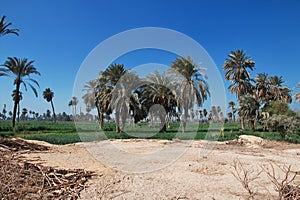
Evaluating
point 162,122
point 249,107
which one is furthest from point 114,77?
point 249,107

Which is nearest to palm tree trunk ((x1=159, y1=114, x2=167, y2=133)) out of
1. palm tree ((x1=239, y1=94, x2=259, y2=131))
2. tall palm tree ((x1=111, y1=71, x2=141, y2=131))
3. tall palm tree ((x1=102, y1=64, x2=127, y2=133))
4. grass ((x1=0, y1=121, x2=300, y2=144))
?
grass ((x1=0, y1=121, x2=300, y2=144))

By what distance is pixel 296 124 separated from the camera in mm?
16875

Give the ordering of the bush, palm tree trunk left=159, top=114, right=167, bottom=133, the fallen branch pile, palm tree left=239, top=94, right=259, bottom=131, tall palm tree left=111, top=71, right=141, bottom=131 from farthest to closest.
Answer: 1. palm tree trunk left=159, top=114, right=167, bottom=133
2. palm tree left=239, top=94, right=259, bottom=131
3. tall palm tree left=111, top=71, right=141, bottom=131
4. the bush
5. the fallen branch pile

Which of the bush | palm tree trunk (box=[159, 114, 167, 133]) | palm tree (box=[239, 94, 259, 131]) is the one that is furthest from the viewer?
palm tree trunk (box=[159, 114, 167, 133])

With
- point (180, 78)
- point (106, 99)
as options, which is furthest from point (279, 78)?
point (106, 99)

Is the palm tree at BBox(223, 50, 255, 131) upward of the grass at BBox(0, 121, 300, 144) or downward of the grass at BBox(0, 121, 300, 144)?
upward

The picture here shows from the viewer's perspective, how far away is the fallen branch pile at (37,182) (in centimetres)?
439

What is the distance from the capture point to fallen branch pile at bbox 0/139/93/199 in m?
4.39

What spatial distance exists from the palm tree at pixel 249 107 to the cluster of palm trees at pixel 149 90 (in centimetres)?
591

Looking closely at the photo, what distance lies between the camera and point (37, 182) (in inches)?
196

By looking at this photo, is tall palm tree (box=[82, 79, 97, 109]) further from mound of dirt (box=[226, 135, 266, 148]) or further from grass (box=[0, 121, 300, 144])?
mound of dirt (box=[226, 135, 266, 148])

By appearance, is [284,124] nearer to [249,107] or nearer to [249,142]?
[249,142]

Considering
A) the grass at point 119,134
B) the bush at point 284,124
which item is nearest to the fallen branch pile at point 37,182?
the grass at point 119,134

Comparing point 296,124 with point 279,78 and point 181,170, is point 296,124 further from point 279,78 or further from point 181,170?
point 279,78
